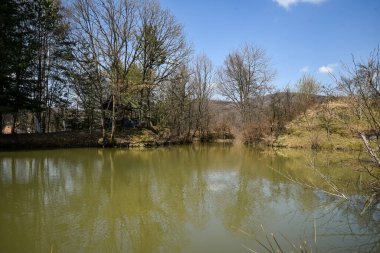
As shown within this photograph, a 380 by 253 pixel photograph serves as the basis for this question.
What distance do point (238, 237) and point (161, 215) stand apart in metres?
1.77

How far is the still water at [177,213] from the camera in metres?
4.75

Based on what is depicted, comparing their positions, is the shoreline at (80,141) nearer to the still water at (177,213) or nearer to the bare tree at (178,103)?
the bare tree at (178,103)

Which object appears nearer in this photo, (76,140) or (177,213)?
(177,213)

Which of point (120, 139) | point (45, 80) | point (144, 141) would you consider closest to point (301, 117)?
point (144, 141)

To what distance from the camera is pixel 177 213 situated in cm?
638

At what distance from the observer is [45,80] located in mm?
22328

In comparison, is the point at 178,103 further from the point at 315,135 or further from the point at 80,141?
the point at 315,135

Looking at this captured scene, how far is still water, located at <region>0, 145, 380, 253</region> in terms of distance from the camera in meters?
4.75

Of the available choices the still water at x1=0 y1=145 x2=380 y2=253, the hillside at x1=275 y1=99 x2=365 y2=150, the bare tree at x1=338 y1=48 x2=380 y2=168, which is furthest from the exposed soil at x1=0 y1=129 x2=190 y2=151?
the bare tree at x1=338 y1=48 x2=380 y2=168

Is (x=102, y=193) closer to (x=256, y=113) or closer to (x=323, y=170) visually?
(x=323, y=170)

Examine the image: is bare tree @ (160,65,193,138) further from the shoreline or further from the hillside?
the hillside

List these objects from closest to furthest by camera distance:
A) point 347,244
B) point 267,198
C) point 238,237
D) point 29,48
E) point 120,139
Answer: point 347,244 → point 238,237 → point 267,198 → point 29,48 → point 120,139

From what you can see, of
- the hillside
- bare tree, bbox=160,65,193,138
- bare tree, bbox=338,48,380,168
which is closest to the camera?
bare tree, bbox=338,48,380,168

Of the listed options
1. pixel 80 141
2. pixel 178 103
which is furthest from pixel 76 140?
pixel 178 103
